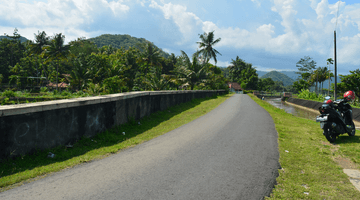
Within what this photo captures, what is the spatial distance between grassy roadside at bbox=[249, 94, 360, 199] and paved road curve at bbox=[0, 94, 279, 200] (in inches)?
8.6

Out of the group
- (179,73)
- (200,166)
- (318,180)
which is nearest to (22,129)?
(200,166)

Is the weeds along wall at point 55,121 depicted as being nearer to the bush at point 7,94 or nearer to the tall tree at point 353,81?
the bush at point 7,94

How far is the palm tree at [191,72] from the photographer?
94.6 feet

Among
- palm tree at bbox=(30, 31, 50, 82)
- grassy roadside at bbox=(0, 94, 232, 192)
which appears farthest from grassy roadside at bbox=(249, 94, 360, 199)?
palm tree at bbox=(30, 31, 50, 82)

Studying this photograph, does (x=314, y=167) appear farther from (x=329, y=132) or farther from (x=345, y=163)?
(x=329, y=132)

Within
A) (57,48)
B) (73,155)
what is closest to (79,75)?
(57,48)

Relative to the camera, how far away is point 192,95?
2039 cm

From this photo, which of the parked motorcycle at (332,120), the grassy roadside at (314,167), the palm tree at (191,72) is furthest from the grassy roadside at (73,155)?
the palm tree at (191,72)

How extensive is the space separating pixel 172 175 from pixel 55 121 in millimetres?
2959

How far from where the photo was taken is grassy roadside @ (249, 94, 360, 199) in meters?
3.14

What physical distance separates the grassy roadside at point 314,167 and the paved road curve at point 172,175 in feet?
0.71

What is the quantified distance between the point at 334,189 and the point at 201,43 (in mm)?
47011

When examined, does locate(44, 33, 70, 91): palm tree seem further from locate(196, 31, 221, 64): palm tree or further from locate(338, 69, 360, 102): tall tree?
locate(338, 69, 360, 102): tall tree

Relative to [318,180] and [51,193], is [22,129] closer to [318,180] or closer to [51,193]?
[51,193]
